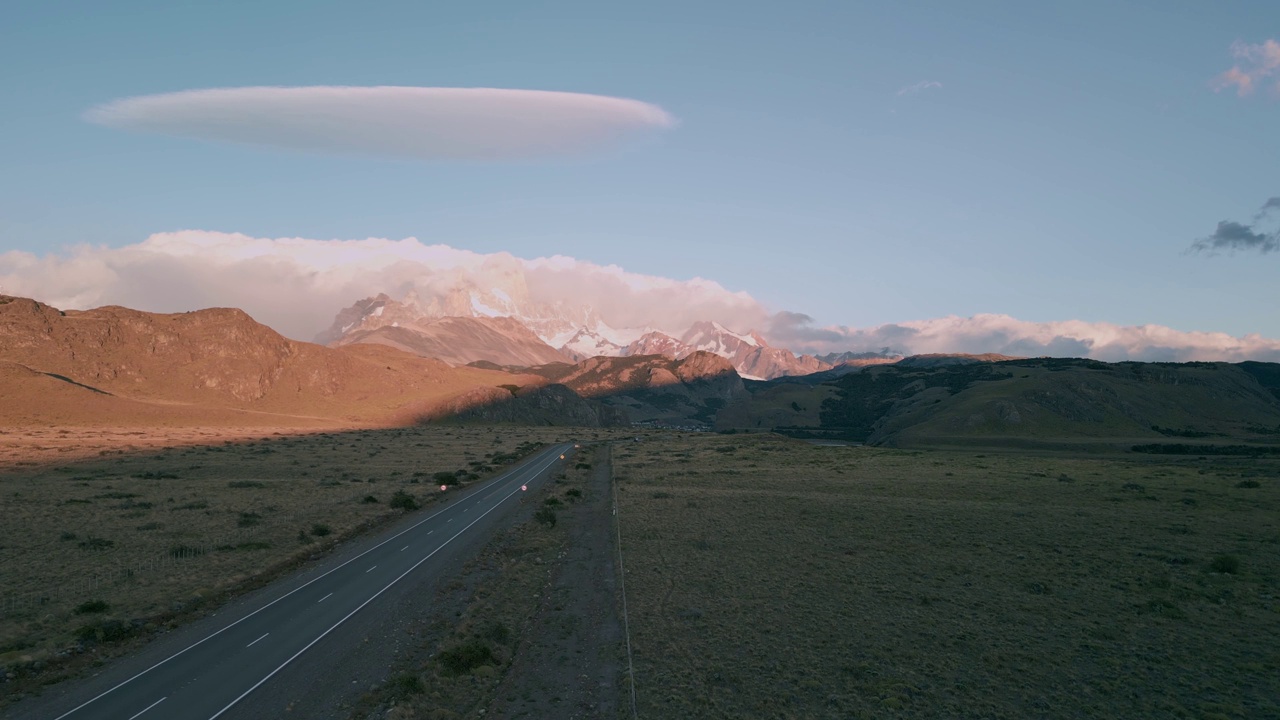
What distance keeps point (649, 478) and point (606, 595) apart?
145 ft

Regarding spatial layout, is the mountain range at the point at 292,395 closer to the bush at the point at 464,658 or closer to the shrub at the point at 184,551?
the shrub at the point at 184,551

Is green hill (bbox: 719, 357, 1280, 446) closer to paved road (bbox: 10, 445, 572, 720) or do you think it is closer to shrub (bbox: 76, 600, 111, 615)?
paved road (bbox: 10, 445, 572, 720)

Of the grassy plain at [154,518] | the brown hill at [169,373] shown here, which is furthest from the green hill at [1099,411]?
the brown hill at [169,373]

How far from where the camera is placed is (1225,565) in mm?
28844

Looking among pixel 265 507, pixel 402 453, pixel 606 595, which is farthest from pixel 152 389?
pixel 606 595

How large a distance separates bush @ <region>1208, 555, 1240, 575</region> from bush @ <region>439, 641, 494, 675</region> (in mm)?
32177

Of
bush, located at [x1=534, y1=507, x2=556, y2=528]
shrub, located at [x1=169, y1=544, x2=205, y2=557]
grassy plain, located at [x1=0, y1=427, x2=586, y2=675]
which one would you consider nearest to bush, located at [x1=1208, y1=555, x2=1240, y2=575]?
bush, located at [x1=534, y1=507, x2=556, y2=528]

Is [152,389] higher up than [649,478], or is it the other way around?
[152,389]

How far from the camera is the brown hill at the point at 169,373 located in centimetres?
14212

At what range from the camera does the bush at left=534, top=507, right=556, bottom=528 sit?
43812mm

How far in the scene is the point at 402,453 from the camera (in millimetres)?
100125

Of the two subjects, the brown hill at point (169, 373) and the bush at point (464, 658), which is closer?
the bush at point (464, 658)

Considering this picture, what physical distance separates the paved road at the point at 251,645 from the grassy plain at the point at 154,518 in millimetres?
3294

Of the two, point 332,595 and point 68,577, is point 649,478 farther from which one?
point 68,577
